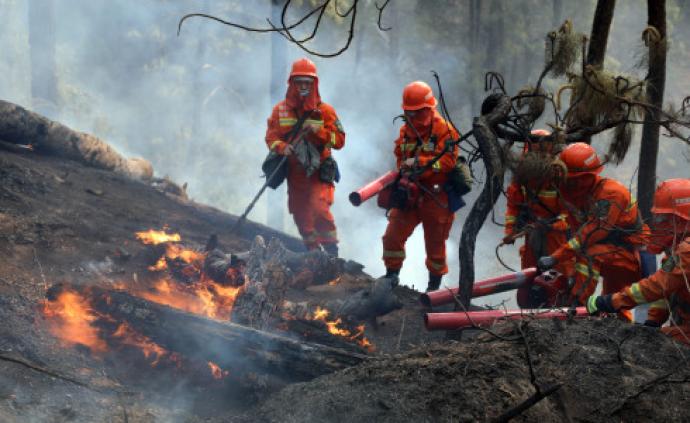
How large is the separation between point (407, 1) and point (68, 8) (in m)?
13.1

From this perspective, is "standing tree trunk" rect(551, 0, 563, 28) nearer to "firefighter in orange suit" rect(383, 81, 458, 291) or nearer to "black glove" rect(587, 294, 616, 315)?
"firefighter in orange suit" rect(383, 81, 458, 291)

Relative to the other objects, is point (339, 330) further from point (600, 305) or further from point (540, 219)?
point (600, 305)

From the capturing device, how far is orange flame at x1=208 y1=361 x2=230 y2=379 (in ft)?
15.6

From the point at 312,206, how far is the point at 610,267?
11.0 ft

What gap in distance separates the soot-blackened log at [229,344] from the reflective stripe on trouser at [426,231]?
2.65 metres

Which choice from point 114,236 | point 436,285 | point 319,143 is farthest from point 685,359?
point 114,236

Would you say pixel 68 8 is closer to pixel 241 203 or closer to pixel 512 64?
pixel 241 203

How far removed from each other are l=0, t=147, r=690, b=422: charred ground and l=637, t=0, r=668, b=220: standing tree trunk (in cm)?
264

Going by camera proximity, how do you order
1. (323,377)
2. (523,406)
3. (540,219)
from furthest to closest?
1. (540,219)
2. (323,377)
3. (523,406)

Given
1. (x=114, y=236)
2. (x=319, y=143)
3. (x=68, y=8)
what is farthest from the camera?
(x=68, y=8)

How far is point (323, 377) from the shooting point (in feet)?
13.0

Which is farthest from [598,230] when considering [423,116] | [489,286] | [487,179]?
[423,116]

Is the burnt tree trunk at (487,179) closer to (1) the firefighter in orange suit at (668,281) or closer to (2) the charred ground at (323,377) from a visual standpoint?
(2) the charred ground at (323,377)

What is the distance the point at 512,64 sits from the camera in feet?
59.2
